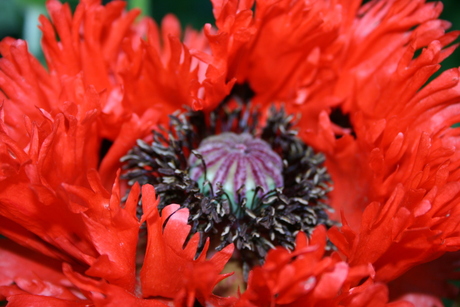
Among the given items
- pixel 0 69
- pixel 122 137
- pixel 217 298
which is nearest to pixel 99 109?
pixel 122 137

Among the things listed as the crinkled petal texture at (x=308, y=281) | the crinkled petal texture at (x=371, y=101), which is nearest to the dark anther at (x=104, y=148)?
the crinkled petal texture at (x=371, y=101)

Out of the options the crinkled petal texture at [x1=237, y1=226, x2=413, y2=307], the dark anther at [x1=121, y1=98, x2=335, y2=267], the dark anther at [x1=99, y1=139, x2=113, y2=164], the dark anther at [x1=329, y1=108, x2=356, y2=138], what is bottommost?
the dark anther at [x1=121, y1=98, x2=335, y2=267]

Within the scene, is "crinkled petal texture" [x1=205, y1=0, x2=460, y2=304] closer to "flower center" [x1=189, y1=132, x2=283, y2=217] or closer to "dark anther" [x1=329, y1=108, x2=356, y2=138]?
"dark anther" [x1=329, y1=108, x2=356, y2=138]

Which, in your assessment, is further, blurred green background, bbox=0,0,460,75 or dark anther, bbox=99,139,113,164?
blurred green background, bbox=0,0,460,75

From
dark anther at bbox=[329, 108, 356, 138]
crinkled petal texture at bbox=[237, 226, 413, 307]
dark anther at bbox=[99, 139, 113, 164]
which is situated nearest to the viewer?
crinkled petal texture at bbox=[237, 226, 413, 307]

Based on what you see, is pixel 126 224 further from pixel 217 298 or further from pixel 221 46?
pixel 221 46

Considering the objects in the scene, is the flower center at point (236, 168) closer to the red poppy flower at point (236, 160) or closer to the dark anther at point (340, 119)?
the red poppy flower at point (236, 160)

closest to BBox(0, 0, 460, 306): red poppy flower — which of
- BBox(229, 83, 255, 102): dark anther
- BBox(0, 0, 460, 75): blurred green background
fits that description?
BBox(229, 83, 255, 102): dark anther
